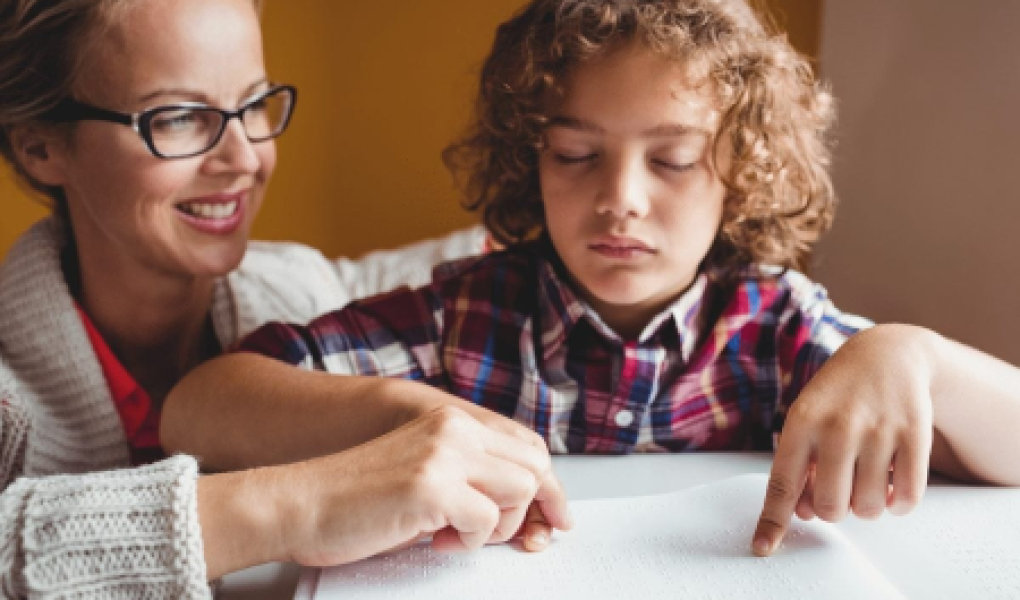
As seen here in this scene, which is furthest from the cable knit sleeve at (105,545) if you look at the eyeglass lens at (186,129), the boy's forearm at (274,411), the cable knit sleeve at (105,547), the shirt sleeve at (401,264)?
the shirt sleeve at (401,264)

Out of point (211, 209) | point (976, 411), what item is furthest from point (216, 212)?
point (976, 411)

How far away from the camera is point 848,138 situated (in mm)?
1274

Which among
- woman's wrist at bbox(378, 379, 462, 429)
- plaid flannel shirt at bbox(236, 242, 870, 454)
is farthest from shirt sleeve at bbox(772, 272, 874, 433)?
woman's wrist at bbox(378, 379, 462, 429)

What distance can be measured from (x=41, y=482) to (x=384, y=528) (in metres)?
0.21

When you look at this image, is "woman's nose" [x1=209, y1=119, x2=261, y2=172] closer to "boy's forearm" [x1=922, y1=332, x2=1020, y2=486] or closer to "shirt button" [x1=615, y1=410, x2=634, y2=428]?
"shirt button" [x1=615, y1=410, x2=634, y2=428]

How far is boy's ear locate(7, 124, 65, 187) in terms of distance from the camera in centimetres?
97

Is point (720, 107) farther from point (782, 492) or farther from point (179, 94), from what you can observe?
point (179, 94)

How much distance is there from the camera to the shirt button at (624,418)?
0.90 meters

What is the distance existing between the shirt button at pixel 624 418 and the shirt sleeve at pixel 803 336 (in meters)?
0.14

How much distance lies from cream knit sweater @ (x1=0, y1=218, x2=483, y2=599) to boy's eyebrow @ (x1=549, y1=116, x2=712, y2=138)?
1.31 feet

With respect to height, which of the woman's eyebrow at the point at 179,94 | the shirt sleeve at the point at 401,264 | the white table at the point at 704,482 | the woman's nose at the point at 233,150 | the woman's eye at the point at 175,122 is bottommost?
the shirt sleeve at the point at 401,264

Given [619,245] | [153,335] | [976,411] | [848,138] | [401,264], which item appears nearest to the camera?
[976,411]

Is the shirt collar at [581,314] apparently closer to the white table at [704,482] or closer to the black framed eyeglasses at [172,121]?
the white table at [704,482]

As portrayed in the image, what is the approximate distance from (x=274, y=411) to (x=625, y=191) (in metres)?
0.32
